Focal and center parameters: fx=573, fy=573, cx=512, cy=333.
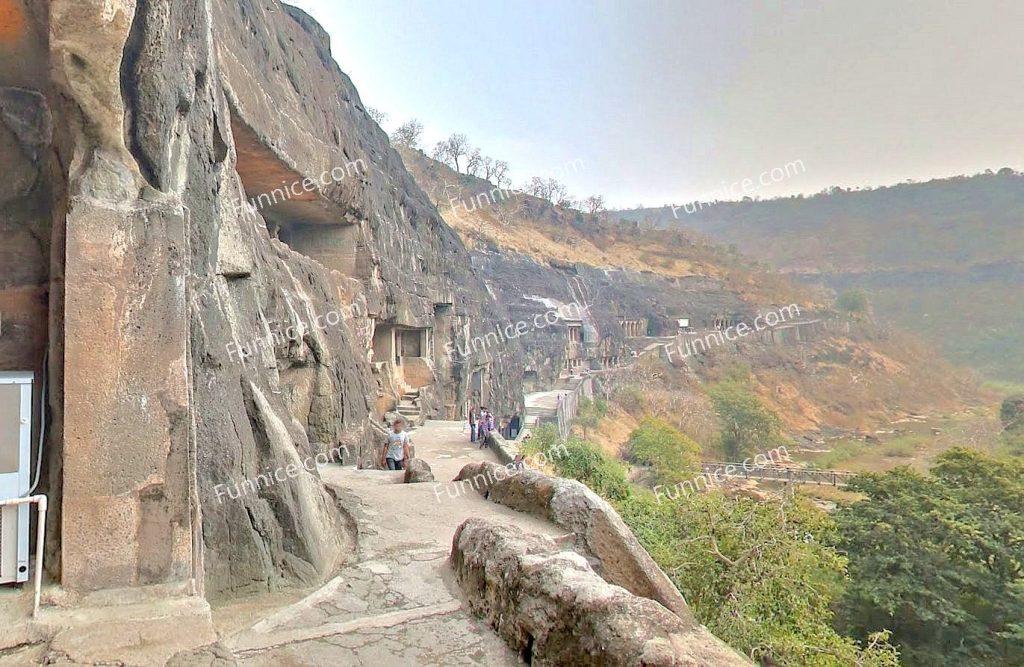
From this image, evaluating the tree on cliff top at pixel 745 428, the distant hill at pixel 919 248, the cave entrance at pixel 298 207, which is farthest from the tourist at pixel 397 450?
the distant hill at pixel 919 248

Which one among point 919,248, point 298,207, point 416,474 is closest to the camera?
point 416,474

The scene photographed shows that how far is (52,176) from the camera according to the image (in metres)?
3.23

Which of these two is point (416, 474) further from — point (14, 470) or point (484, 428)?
point (484, 428)

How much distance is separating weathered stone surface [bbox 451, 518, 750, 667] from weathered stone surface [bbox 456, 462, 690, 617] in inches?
32.0

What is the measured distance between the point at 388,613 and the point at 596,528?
1.83m

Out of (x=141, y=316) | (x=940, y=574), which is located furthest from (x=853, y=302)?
(x=141, y=316)

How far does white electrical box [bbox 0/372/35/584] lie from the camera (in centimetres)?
281

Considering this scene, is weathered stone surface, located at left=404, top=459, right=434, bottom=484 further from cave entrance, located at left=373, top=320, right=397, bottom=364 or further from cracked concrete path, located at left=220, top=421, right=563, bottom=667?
cave entrance, located at left=373, top=320, right=397, bottom=364

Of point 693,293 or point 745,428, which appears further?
point 693,293

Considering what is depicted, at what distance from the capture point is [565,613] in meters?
2.90

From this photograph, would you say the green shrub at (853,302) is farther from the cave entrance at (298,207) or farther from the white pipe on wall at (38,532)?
the white pipe on wall at (38,532)

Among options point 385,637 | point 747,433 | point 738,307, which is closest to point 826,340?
point 738,307

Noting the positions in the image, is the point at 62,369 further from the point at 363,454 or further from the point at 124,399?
the point at 363,454

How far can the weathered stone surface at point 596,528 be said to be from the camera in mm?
4203
